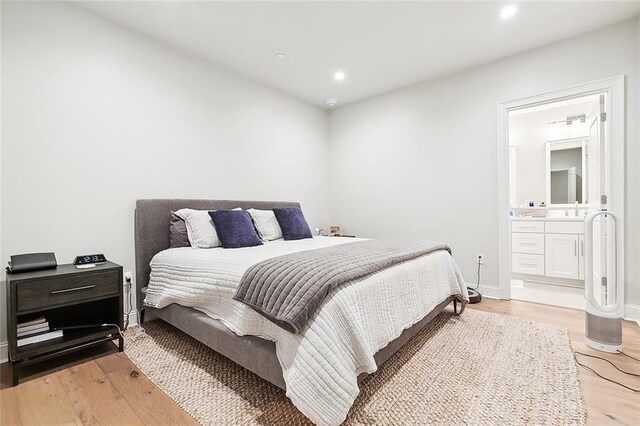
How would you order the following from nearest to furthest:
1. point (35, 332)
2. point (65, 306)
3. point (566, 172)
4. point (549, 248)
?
point (35, 332) → point (65, 306) → point (549, 248) → point (566, 172)

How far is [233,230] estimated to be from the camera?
2.73 m

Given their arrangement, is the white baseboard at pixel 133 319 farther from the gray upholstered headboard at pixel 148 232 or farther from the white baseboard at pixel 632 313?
the white baseboard at pixel 632 313

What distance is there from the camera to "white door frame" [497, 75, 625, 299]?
8.75 ft

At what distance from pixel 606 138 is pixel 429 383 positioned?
2.87 m

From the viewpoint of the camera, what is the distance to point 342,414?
123 cm

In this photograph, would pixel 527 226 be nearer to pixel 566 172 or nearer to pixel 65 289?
pixel 566 172

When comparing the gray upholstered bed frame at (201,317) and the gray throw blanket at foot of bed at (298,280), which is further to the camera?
the gray upholstered bed frame at (201,317)

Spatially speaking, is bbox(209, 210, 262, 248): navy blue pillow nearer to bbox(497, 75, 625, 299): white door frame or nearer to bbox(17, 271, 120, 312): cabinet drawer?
bbox(17, 271, 120, 312): cabinet drawer

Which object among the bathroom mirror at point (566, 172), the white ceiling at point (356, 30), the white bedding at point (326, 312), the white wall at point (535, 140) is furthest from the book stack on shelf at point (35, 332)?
the bathroom mirror at point (566, 172)

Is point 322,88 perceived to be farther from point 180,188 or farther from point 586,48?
point 586,48

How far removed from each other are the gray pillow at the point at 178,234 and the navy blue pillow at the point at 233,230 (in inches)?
11.1

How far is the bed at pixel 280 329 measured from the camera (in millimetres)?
1264

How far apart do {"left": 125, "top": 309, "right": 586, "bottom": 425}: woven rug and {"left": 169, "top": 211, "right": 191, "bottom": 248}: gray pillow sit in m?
0.79

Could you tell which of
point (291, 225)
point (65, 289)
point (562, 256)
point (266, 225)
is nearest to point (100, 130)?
point (65, 289)
